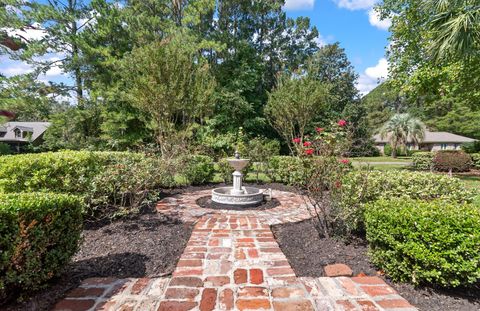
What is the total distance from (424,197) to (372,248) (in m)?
1.70

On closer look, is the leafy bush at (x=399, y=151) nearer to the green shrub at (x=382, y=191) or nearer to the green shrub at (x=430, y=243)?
the green shrub at (x=382, y=191)

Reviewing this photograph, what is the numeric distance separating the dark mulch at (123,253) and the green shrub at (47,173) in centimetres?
90

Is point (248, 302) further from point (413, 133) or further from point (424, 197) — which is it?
point (413, 133)

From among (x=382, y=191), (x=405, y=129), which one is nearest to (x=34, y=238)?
(x=382, y=191)

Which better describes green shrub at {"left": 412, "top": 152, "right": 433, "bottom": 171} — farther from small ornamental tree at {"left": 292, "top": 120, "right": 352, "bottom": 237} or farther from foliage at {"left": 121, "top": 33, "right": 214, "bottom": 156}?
foliage at {"left": 121, "top": 33, "right": 214, "bottom": 156}

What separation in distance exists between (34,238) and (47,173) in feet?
7.67

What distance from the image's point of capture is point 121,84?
14.4m

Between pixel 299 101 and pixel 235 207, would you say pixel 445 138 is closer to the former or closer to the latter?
pixel 299 101

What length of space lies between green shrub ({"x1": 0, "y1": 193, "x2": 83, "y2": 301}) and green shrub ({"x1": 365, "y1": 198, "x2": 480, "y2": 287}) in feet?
12.0

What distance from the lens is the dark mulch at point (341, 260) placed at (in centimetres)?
246

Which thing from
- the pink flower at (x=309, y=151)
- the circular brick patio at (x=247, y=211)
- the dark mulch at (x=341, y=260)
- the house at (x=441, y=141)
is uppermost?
the house at (x=441, y=141)

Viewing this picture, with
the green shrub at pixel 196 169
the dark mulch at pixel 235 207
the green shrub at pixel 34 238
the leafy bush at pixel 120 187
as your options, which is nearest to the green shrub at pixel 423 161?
the dark mulch at pixel 235 207

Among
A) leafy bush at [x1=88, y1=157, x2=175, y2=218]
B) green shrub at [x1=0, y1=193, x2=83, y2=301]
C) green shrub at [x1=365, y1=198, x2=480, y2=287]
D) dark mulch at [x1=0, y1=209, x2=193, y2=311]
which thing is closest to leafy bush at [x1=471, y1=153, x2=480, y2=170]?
green shrub at [x1=365, y1=198, x2=480, y2=287]

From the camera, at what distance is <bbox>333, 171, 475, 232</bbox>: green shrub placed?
380 centimetres
